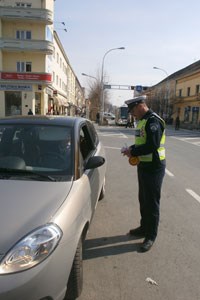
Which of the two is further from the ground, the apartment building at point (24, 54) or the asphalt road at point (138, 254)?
the apartment building at point (24, 54)

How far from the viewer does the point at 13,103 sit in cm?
3459

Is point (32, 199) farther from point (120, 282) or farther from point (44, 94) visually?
point (44, 94)

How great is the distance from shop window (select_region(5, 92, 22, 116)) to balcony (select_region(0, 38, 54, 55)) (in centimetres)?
462

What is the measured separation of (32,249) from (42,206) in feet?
1.33

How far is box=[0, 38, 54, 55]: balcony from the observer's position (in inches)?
1293

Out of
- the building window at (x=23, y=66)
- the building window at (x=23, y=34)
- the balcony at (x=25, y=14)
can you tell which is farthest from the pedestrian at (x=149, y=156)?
the building window at (x=23, y=34)

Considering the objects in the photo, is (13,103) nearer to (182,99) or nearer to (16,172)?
(16,172)

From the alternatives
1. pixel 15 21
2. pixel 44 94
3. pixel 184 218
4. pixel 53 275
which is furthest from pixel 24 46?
pixel 53 275

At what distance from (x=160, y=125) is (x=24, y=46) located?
32221 millimetres

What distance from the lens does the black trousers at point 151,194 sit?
160 inches

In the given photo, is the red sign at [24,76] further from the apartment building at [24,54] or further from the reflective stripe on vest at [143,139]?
the reflective stripe on vest at [143,139]

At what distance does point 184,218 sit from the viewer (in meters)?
5.25

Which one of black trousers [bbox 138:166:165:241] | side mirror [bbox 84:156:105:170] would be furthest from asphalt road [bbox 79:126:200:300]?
side mirror [bbox 84:156:105:170]

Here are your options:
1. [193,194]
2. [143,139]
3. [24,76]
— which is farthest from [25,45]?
[143,139]
